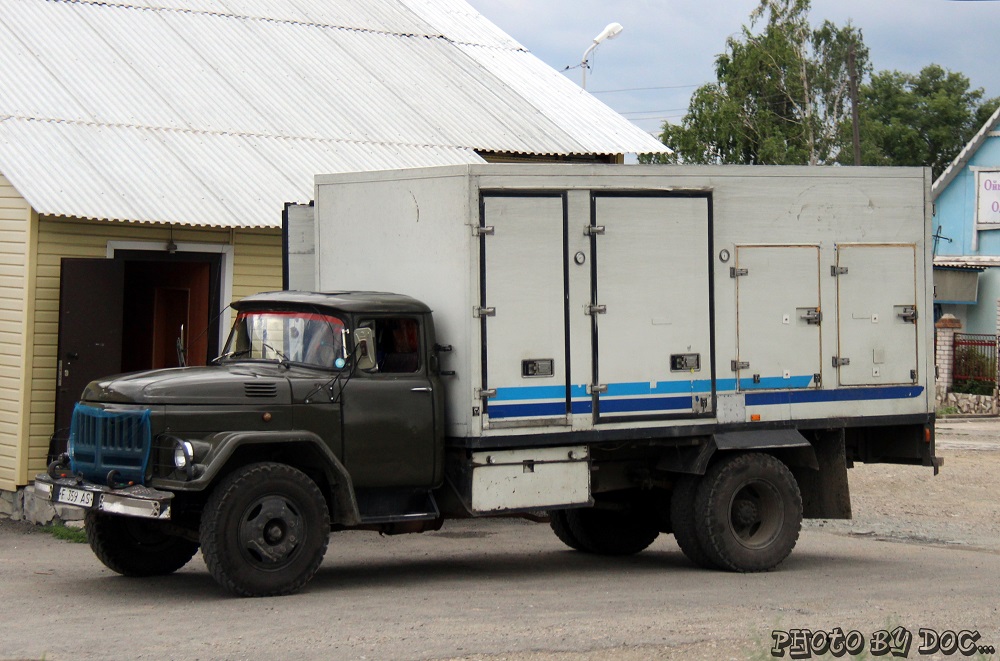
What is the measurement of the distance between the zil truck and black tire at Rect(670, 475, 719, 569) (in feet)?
0.08

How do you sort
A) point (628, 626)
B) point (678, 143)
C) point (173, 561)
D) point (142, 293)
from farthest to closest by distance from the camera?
point (678, 143) < point (142, 293) < point (173, 561) < point (628, 626)

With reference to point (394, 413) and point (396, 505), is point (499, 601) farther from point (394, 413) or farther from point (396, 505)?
point (394, 413)

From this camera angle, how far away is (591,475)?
1152 centimetres

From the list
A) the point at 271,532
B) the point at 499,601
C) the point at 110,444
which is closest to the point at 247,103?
the point at 110,444

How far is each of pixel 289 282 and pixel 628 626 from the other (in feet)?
16.1

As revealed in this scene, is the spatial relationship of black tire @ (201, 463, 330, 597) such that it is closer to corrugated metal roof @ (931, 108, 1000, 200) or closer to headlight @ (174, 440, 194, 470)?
headlight @ (174, 440, 194, 470)

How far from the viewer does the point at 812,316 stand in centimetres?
1186

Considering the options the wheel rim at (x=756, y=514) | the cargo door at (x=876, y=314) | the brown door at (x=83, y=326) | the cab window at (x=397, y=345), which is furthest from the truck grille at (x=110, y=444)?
the cargo door at (x=876, y=314)

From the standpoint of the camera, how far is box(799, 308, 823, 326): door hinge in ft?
38.9

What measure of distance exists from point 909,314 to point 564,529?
11.5ft

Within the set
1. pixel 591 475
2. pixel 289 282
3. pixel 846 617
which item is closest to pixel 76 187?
pixel 289 282

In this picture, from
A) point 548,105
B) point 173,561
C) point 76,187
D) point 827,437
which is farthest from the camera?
point 548,105

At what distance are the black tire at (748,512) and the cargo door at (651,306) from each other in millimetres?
583

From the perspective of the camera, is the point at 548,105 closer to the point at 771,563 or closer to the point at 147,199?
the point at 147,199
